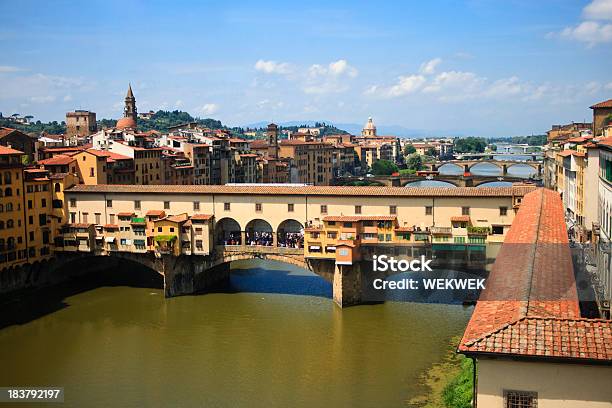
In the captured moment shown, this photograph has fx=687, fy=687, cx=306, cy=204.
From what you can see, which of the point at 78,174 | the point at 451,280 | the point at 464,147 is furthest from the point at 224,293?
the point at 464,147

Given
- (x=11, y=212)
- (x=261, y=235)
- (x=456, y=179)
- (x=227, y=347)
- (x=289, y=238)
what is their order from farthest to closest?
(x=456, y=179) → (x=261, y=235) → (x=289, y=238) → (x=11, y=212) → (x=227, y=347)

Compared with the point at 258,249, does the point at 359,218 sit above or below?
above

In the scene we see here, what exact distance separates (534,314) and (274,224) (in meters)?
22.3

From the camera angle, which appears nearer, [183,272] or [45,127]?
[183,272]

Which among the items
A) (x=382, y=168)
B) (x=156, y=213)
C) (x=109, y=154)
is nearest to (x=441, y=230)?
(x=156, y=213)

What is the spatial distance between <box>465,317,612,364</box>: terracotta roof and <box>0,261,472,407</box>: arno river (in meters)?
10.4

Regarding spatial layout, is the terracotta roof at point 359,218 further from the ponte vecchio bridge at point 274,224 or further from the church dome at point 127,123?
the church dome at point 127,123

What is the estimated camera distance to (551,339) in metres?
8.11

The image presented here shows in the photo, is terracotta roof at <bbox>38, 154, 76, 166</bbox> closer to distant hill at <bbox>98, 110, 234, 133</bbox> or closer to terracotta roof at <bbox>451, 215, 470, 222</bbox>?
terracotta roof at <bbox>451, 215, 470, 222</bbox>

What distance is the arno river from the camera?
1945 centimetres

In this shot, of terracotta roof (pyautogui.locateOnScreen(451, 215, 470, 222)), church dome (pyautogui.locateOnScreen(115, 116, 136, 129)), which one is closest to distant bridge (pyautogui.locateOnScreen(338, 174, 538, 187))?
church dome (pyautogui.locateOnScreen(115, 116, 136, 129))

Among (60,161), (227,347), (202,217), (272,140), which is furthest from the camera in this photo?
(272,140)

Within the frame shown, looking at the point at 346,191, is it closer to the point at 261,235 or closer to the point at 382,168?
the point at 261,235

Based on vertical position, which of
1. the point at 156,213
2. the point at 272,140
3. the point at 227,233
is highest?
the point at 272,140
